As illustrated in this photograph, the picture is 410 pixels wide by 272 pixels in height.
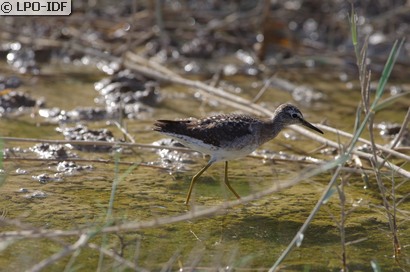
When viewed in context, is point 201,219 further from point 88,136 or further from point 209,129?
point 88,136

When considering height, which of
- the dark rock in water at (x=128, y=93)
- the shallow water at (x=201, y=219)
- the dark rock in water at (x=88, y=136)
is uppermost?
the dark rock in water at (x=128, y=93)

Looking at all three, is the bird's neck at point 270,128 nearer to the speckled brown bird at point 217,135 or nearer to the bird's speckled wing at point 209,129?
the speckled brown bird at point 217,135

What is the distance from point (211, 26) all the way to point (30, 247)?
5844 millimetres

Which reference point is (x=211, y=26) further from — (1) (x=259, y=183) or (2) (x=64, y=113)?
(1) (x=259, y=183)

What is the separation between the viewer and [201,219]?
564 centimetres

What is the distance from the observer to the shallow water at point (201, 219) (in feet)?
16.1

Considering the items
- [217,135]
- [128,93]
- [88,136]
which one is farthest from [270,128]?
[128,93]

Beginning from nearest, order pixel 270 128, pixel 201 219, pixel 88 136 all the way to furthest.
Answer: pixel 201 219 < pixel 270 128 < pixel 88 136

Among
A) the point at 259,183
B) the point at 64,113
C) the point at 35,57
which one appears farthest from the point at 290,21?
the point at 259,183

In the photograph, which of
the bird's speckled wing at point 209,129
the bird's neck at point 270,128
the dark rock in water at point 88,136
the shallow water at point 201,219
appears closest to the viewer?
the shallow water at point 201,219

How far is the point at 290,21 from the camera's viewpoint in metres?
11.4

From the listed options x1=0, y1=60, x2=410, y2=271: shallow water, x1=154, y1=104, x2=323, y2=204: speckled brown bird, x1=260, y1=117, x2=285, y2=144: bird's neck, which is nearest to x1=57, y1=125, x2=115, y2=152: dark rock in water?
x1=0, y1=60, x2=410, y2=271: shallow water

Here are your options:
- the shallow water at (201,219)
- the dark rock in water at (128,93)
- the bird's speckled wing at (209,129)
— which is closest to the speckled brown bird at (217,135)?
the bird's speckled wing at (209,129)

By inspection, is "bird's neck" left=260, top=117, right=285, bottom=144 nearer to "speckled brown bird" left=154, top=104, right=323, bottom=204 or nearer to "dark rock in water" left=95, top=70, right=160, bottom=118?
"speckled brown bird" left=154, top=104, right=323, bottom=204
